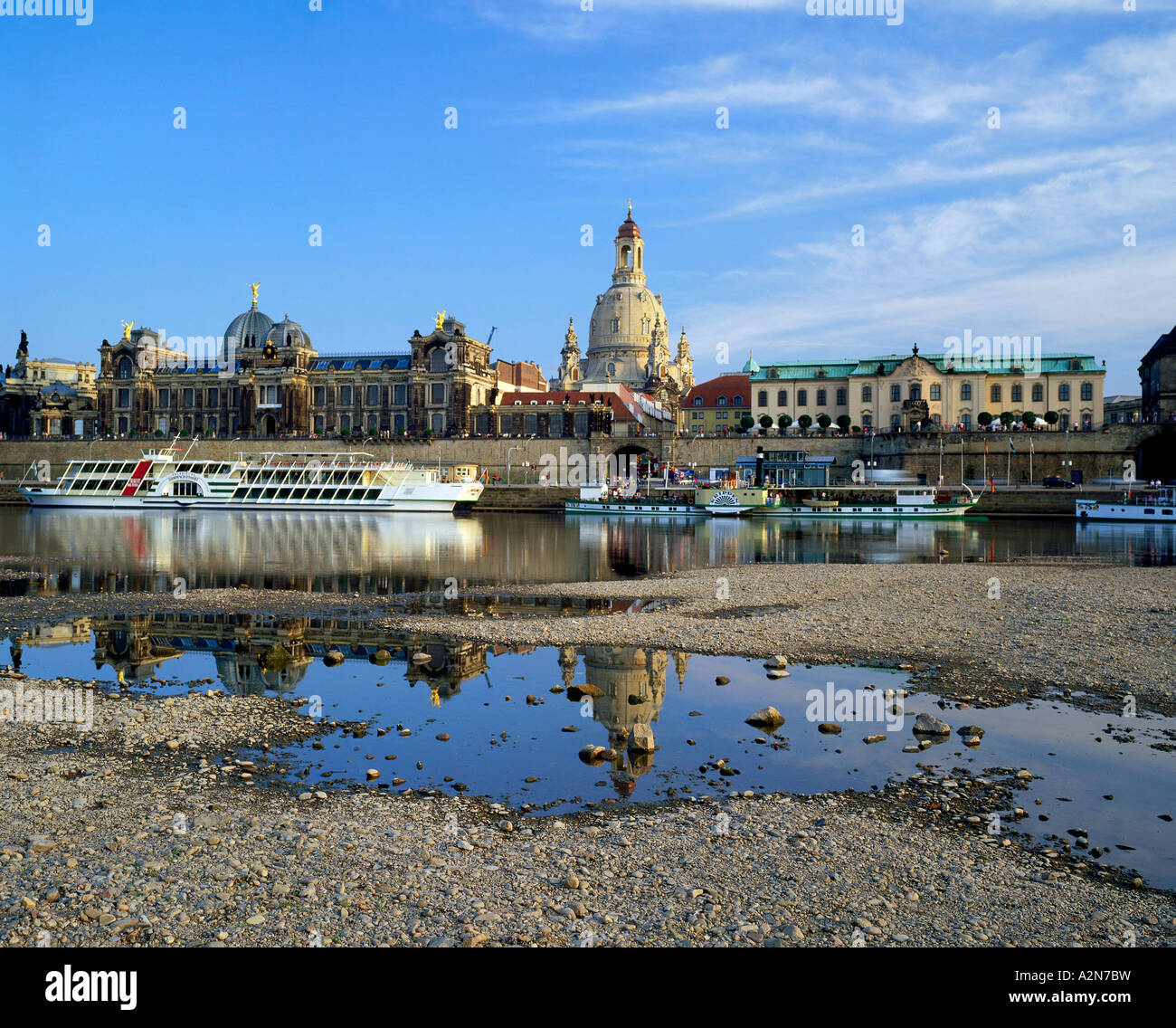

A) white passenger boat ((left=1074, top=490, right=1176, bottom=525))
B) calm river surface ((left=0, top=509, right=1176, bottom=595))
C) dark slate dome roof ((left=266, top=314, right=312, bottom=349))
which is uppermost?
dark slate dome roof ((left=266, top=314, right=312, bottom=349))

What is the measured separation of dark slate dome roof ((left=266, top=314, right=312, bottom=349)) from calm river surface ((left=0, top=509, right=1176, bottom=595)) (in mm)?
54566

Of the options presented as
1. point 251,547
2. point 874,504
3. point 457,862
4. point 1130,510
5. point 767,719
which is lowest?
point 457,862

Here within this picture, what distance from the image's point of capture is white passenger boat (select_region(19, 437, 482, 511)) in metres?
78.0

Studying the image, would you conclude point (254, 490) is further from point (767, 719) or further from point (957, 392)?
point (767, 719)

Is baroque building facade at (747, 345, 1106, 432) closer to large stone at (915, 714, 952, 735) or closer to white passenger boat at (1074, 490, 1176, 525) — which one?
white passenger boat at (1074, 490, 1176, 525)

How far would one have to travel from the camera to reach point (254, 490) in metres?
82.5

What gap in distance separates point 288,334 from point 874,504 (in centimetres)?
8124

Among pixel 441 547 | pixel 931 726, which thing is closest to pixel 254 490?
pixel 441 547

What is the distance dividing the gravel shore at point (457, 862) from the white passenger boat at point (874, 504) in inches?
2229

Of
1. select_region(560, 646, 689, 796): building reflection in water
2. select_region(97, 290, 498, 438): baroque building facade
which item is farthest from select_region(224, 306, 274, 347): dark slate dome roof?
select_region(560, 646, 689, 796): building reflection in water

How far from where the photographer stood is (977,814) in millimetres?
9617

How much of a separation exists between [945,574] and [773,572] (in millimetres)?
5731
